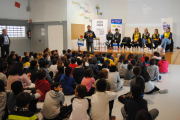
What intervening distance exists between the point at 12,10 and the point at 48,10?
6.90 feet

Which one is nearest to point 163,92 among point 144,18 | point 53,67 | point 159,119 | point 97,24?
point 159,119

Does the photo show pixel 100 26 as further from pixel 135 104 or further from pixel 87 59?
pixel 135 104

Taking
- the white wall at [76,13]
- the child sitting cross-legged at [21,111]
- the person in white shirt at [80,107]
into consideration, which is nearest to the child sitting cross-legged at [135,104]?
the person in white shirt at [80,107]

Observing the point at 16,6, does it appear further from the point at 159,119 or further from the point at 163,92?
the point at 159,119

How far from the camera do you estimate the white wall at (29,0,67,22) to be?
1030 centimetres

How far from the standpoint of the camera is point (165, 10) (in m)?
12.2

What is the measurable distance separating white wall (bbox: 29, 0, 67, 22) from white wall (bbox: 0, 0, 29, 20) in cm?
38

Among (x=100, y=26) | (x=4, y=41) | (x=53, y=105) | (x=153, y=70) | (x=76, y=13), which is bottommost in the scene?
(x=53, y=105)

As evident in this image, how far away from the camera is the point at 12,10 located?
10594 millimetres

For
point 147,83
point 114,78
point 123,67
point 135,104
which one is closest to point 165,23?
point 123,67

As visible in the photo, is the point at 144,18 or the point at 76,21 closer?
the point at 76,21

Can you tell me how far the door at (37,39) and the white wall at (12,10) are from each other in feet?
3.09

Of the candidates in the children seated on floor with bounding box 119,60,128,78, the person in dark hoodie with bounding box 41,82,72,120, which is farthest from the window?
the person in dark hoodie with bounding box 41,82,72,120

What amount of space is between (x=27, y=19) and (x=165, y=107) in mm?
10291
